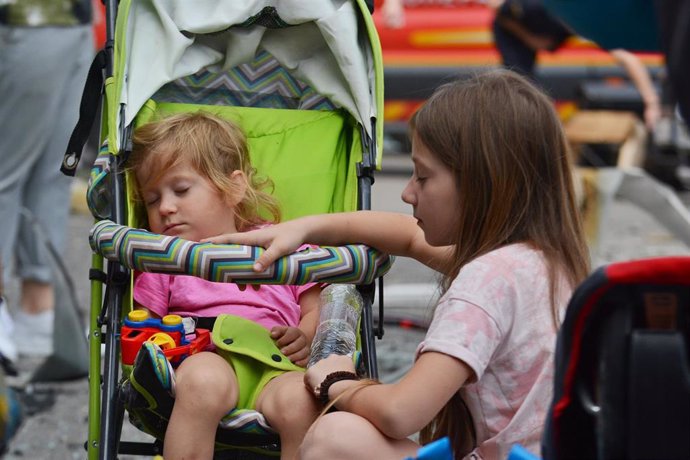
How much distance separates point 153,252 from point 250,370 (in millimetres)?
415

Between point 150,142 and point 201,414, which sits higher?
point 150,142

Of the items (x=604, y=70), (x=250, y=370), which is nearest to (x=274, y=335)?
(x=250, y=370)

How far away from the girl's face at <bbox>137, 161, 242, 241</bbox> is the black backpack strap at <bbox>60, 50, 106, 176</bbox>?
18cm

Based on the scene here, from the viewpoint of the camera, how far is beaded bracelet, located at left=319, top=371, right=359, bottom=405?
8.21 feet

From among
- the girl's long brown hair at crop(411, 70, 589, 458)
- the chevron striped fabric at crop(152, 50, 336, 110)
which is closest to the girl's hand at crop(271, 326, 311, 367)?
the girl's long brown hair at crop(411, 70, 589, 458)

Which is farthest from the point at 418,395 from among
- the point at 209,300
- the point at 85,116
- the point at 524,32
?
the point at 524,32

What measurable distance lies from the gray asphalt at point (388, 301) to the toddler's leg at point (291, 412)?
56cm

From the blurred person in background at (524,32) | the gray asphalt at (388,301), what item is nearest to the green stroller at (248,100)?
the gray asphalt at (388,301)

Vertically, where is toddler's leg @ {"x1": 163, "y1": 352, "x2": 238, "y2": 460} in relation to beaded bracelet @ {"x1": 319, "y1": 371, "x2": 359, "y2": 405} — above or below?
below

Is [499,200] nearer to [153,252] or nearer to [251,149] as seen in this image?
[153,252]

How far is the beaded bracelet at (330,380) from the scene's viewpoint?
2502 millimetres

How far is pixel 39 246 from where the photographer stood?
16.3 ft

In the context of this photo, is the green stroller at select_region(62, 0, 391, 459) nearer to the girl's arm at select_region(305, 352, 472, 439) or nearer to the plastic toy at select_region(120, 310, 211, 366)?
the plastic toy at select_region(120, 310, 211, 366)

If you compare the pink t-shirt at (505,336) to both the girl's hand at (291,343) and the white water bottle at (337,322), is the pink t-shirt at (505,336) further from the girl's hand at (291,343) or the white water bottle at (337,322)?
the girl's hand at (291,343)
